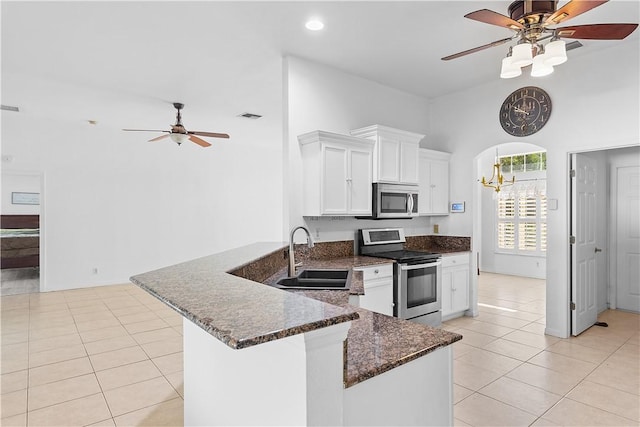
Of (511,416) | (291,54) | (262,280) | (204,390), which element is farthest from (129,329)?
(511,416)

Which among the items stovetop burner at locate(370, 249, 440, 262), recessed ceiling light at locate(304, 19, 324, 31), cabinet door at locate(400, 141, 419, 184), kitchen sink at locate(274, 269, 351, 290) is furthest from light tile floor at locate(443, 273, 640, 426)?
recessed ceiling light at locate(304, 19, 324, 31)

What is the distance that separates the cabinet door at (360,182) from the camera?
392cm

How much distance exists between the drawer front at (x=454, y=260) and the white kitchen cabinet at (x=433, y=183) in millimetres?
702

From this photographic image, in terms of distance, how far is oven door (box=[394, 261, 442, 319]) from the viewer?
12.3 feet

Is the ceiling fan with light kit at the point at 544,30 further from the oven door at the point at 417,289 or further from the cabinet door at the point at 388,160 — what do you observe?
the oven door at the point at 417,289

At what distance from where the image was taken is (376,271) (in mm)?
3564

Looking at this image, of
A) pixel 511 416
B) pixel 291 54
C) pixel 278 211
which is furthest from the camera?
pixel 278 211

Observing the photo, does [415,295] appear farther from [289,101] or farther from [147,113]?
[147,113]

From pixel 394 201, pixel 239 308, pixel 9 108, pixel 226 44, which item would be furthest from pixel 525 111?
pixel 9 108

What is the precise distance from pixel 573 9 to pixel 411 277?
8.64ft

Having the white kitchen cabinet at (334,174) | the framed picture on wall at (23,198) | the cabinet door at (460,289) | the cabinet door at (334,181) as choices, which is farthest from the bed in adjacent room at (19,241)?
the cabinet door at (460,289)

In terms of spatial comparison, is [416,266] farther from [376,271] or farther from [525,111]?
[525,111]

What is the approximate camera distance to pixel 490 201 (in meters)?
8.32

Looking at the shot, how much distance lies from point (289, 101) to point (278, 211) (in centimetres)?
543
